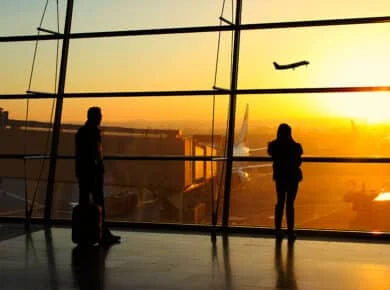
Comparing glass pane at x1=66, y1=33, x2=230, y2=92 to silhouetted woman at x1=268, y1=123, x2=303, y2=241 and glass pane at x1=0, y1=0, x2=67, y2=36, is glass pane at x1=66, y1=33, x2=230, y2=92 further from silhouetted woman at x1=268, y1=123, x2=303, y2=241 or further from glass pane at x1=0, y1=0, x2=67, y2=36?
silhouetted woman at x1=268, y1=123, x2=303, y2=241

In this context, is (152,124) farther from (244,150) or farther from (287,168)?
(287,168)

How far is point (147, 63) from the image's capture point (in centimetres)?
930

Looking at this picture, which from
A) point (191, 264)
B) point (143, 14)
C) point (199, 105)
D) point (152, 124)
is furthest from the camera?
point (143, 14)

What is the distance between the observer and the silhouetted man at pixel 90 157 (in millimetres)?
6738

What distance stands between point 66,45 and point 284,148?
11.8 feet

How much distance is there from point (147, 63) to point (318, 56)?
2.18 m

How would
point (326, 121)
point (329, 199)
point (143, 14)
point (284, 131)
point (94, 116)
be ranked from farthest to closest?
point (143, 14) → point (326, 121) → point (329, 199) → point (284, 131) → point (94, 116)

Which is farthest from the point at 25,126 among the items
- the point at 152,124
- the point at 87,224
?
the point at 87,224

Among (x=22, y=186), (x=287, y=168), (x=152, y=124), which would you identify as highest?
(x=152, y=124)

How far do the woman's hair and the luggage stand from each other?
6.26 ft

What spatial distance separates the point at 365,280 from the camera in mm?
5262

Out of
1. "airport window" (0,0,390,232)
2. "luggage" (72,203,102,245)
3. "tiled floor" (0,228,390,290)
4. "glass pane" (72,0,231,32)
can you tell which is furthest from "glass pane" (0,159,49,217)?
"luggage" (72,203,102,245)

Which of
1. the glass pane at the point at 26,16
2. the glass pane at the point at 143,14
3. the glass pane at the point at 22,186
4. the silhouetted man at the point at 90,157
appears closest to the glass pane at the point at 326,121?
the glass pane at the point at 143,14

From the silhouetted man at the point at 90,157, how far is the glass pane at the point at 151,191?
175 cm
